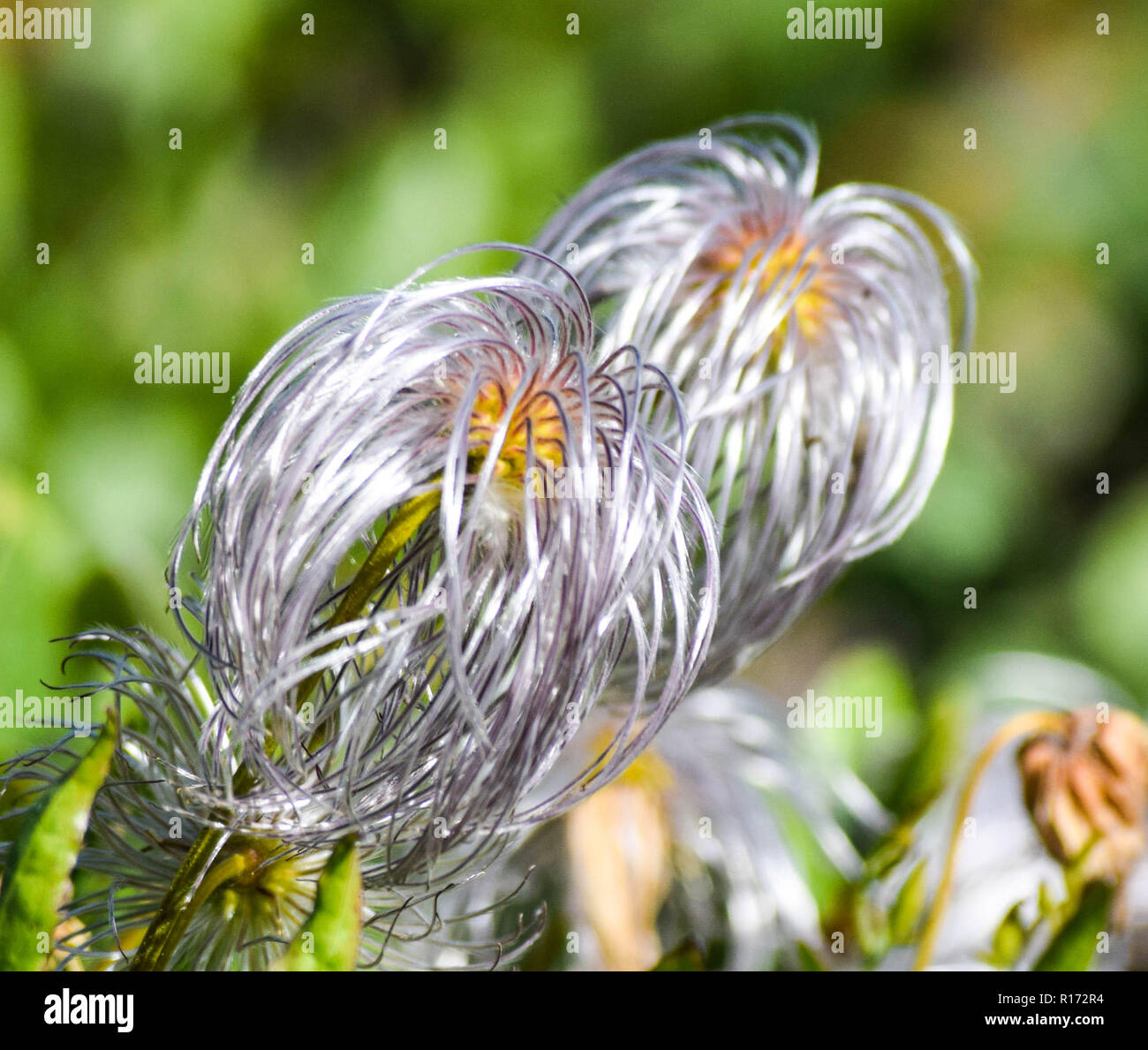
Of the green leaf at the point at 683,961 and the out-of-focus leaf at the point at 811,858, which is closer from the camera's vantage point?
the green leaf at the point at 683,961

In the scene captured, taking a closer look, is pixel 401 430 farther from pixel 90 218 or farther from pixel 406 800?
pixel 90 218

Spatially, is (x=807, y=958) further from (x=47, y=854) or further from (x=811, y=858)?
(x=47, y=854)

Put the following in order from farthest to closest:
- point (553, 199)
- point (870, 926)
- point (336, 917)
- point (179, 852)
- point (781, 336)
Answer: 1. point (553, 199)
2. point (870, 926)
3. point (781, 336)
4. point (179, 852)
5. point (336, 917)

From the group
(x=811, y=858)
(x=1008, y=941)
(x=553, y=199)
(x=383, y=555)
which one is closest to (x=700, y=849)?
(x=811, y=858)

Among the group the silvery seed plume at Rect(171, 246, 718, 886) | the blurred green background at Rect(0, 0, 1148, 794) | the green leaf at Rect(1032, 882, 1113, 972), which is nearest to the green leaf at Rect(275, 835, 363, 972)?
the silvery seed plume at Rect(171, 246, 718, 886)

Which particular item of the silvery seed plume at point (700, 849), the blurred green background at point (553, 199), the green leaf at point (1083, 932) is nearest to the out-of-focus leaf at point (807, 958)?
the silvery seed plume at point (700, 849)

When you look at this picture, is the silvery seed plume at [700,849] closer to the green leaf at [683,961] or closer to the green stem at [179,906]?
the green leaf at [683,961]
